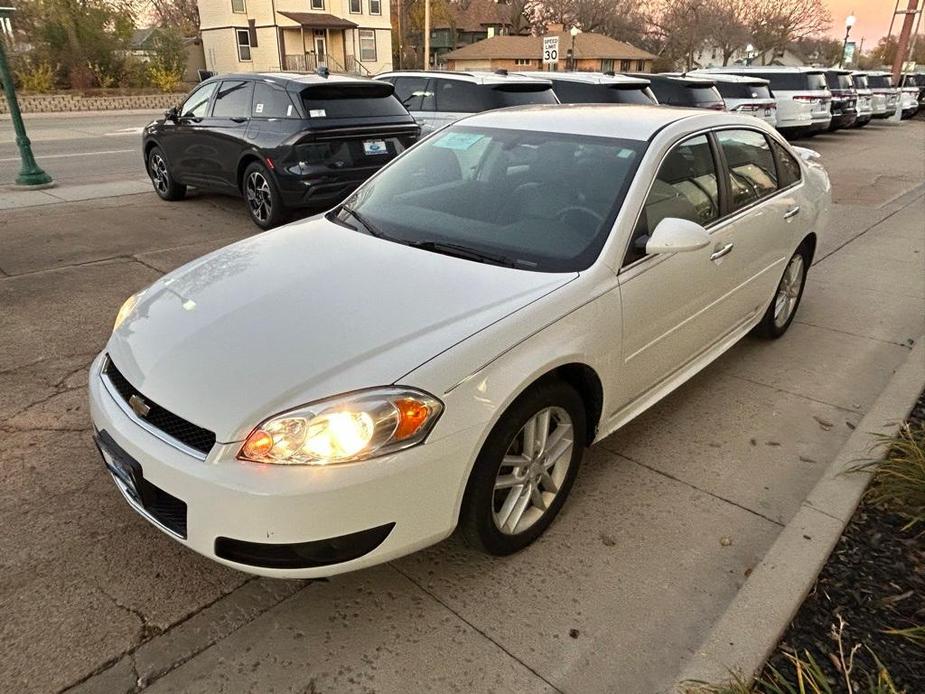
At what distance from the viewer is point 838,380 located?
4.50 metres

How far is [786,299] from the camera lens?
5000mm

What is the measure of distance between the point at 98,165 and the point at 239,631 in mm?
12368

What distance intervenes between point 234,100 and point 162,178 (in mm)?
1928

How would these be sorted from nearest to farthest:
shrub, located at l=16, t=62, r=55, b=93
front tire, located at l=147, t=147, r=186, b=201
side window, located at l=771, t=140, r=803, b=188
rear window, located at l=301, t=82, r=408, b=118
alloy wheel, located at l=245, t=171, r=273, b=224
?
side window, located at l=771, t=140, r=803, b=188, rear window, located at l=301, t=82, r=408, b=118, alloy wheel, located at l=245, t=171, r=273, b=224, front tire, located at l=147, t=147, r=186, b=201, shrub, located at l=16, t=62, r=55, b=93

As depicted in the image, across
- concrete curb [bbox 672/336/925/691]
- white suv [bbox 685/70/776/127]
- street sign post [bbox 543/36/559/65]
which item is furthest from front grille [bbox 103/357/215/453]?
street sign post [bbox 543/36/559/65]

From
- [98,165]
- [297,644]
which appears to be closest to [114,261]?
[297,644]

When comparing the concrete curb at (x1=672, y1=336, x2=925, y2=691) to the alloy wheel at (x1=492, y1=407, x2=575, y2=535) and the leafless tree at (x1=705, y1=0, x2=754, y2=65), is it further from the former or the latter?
the leafless tree at (x1=705, y1=0, x2=754, y2=65)

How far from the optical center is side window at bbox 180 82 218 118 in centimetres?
836

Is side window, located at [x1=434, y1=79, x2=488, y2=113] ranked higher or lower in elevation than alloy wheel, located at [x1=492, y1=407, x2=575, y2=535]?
higher

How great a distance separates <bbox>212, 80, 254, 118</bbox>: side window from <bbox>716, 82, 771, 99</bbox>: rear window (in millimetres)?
12248

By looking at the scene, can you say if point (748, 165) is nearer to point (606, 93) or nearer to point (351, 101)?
point (351, 101)

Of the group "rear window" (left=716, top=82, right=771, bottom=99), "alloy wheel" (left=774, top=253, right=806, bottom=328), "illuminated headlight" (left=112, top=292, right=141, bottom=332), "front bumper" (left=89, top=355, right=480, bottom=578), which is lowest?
"alloy wheel" (left=774, top=253, right=806, bottom=328)

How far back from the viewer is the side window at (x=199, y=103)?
8.36 meters

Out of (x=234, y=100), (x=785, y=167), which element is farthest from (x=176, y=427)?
(x=234, y=100)
